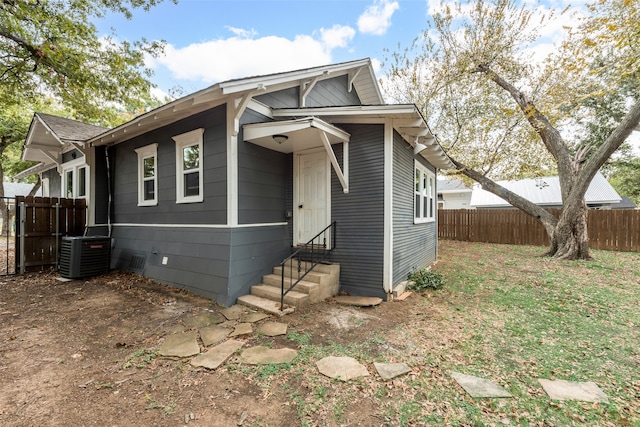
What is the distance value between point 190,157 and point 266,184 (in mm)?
1671

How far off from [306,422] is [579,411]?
7.04 feet

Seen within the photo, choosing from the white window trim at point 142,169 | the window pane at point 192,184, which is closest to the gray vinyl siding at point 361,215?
the window pane at point 192,184

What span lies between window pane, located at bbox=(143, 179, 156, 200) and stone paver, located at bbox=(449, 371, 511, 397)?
21.9ft

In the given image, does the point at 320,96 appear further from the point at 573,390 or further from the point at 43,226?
the point at 43,226

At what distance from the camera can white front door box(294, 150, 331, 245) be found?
539 cm

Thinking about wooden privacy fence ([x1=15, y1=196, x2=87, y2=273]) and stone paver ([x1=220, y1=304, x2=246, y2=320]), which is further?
wooden privacy fence ([x1=15, y1=196, x2=87, y2=273])

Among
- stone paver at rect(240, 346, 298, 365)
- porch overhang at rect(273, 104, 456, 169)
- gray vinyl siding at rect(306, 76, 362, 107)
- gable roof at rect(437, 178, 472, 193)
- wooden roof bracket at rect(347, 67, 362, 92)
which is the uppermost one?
wooden roof bracket at rect(347, 67, 362, 92)

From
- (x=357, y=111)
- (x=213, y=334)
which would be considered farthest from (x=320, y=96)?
(x=213, y=334)

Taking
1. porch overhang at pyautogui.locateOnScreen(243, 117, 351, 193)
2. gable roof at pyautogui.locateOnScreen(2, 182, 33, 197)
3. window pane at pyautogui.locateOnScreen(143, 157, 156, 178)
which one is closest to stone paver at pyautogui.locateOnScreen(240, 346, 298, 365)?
porch overhang at pyautogui.locateOnScreen(243, 117, 351, 193)

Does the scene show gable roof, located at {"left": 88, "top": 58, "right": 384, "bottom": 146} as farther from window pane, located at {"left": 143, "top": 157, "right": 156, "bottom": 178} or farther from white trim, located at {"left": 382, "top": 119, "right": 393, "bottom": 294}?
white trim, located at {"left": 382, "top": 119, "right": 393, "bottom": 294}

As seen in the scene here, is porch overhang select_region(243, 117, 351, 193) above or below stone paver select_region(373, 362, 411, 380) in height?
above

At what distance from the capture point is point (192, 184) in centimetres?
537

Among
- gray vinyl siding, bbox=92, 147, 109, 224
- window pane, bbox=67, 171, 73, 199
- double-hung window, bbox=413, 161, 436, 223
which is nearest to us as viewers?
double-hung window, bbox=413, 161, 436, 223

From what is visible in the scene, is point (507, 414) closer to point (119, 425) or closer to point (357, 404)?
point (357, 404)
